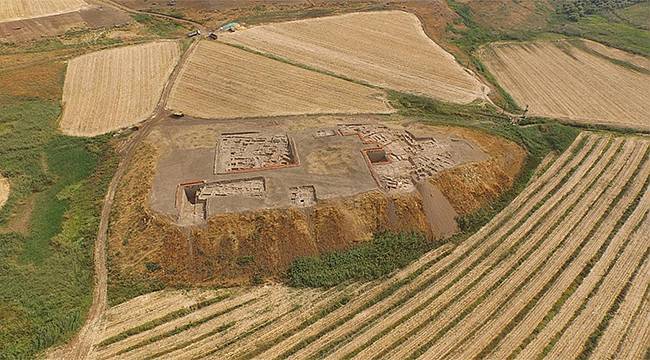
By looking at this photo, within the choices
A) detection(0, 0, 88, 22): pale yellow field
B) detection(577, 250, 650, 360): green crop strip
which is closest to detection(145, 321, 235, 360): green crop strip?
detection(577, 250, 650, 360): green crop strip

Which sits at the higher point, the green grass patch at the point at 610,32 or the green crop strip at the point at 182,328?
the green grass patch at the point at 610,32

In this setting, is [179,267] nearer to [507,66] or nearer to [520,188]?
[520,188]

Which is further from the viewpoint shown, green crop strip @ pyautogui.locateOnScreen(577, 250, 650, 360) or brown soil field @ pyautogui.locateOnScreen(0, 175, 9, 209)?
brown soil field @ pyautogui.locateOnScreen(0, 175, 9, 209)

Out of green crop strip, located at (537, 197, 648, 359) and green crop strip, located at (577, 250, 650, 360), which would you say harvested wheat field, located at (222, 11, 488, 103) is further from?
green crop strip, located at (577, 250, 650, 360)

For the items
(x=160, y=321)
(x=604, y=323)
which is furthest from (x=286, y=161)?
(x=604, y=323)

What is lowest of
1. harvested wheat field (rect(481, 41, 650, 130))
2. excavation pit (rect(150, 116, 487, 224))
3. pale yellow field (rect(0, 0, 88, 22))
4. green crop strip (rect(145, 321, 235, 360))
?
green crop strip (rect(145, 321, 235, 360))

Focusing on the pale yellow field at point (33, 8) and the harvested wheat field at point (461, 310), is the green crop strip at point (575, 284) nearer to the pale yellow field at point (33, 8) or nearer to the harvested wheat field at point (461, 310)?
the harvested wheat field at point (461, 310)

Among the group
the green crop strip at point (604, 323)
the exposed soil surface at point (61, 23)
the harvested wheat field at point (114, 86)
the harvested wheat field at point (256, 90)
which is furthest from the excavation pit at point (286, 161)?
the exposed soil surface at point (61, 23)

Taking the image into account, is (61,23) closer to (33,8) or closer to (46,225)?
(33,8)
